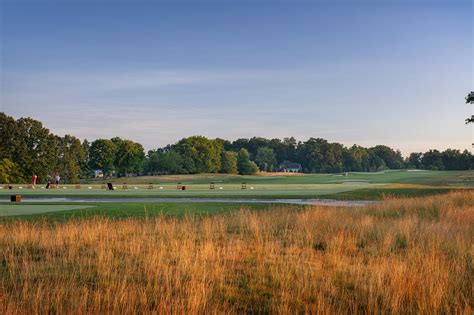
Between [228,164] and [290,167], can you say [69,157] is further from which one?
[290,167]

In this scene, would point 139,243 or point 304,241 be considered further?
point 304,241

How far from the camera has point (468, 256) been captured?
1069cm

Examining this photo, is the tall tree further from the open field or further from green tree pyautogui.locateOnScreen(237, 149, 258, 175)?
green tree pyautogui.locateOnScreen(237, 149, 258, 175)

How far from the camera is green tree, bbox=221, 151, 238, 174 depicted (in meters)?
116

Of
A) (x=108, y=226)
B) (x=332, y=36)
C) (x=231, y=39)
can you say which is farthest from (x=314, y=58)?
(x=108, y=226)

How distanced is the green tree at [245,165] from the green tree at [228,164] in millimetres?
3280

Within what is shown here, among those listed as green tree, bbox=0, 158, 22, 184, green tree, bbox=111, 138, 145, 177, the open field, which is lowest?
the open field

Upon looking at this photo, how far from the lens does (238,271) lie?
9.70 metres

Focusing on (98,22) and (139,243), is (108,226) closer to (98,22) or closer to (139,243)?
(139,243)

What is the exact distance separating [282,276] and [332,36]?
2633cm

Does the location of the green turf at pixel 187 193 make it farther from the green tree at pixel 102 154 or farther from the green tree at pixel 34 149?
the green tree at pixel 102 154

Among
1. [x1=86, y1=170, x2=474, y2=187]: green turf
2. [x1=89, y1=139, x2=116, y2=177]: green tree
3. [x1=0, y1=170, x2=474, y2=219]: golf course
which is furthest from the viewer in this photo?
[x1=89, y1=139, x2=116, y2=177]: green tree

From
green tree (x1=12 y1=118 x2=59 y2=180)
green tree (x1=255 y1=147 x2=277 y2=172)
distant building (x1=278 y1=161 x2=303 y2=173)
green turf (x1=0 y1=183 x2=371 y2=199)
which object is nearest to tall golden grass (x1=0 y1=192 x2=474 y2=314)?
green turf (x1=0 y1=183 x2=371 y2=199)

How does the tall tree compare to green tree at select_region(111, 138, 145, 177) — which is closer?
the tall tree
